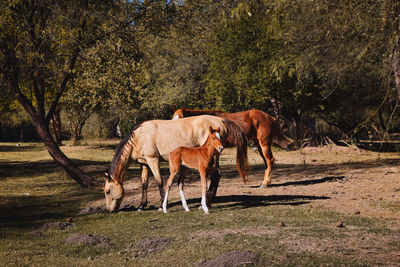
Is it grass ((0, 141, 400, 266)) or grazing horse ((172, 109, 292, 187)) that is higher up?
grazing horse ((172, 109, 292, 187))

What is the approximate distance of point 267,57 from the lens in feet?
93.6

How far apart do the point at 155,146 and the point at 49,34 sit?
730 centimetres

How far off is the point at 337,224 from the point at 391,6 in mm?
4937

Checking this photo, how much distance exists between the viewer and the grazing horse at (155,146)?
412 inches

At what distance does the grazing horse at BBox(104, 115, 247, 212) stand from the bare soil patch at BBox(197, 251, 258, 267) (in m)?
4.15

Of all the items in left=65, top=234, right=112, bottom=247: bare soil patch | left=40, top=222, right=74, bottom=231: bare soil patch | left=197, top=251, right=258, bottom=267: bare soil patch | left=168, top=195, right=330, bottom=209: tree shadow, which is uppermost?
left=197, top=251, right=258, bottom=267: bare soil patch

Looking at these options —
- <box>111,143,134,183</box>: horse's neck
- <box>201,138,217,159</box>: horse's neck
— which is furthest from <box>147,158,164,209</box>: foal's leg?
<box>201,138,217,159</box>: horse's neck

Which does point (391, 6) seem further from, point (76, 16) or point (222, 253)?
point (76, 16)

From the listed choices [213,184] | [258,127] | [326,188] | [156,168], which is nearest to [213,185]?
[213,184]

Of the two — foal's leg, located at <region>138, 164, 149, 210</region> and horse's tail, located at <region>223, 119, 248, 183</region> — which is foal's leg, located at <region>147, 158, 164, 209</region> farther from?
horse's tail, located at <region>223, 119, 248, 183</region>

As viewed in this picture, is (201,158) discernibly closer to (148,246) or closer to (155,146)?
(155,146)

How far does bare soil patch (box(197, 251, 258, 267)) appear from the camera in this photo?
235 inches

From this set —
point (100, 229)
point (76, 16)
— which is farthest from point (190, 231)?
point (76, 16)

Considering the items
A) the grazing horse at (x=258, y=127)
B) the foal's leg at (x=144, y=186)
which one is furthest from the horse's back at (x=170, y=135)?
the grazing horse at (x=258, y=127)
